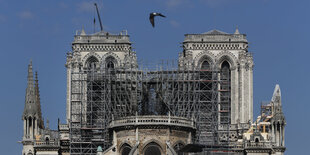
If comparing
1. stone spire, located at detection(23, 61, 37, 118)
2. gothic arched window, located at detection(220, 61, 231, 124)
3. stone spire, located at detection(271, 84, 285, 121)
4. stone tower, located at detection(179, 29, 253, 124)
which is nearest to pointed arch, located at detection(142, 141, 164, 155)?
stone spire, located at detection(271, 84, 285, 121)

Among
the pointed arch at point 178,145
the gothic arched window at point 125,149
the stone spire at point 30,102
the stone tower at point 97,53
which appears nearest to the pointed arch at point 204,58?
the stone tower at point 97,53

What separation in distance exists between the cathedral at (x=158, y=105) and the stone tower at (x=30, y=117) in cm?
12

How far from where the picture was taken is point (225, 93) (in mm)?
167250

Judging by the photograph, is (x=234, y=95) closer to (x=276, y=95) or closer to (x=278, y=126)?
(x=276, y=95)

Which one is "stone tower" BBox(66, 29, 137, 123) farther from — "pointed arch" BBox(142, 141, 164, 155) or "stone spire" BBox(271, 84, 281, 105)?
"pointed arch" BBox(142, 141, 164, 155)

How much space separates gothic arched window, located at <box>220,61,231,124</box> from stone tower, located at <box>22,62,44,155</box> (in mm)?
23052

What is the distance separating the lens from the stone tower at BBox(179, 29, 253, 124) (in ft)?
544

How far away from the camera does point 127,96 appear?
512 ft

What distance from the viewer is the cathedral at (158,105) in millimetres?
145375

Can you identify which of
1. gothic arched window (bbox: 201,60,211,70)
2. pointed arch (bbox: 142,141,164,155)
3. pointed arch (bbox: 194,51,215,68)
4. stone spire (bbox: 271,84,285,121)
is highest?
pointed arch (bbox: 194,51,215,68)

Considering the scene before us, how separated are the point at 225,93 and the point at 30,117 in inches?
993

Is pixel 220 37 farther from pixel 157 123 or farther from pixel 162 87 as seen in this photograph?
pixel 157 123

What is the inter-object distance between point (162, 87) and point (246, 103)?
567 inches

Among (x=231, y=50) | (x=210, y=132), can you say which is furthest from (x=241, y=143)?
(x=231, y=50)
